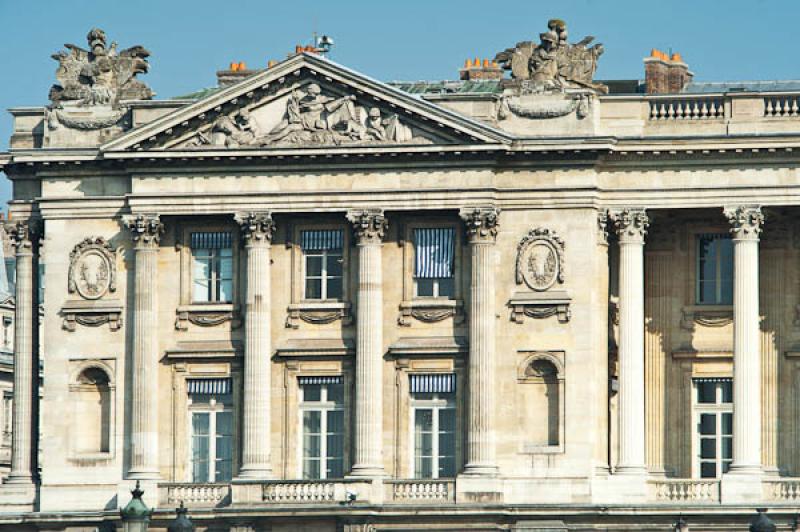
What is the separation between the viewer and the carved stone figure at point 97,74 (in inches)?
3718

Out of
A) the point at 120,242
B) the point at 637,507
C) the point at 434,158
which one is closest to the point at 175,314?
the point at 120,242

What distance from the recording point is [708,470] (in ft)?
302

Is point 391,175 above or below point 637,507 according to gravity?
above

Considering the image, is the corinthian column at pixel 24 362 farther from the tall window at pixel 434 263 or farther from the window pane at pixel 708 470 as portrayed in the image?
the window pane at pixel 708 470

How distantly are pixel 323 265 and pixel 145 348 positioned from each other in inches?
218

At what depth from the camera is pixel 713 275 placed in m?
92.6

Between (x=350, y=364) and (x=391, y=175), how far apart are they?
5.44 m

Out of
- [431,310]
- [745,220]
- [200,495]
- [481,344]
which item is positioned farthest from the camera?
[431,310]

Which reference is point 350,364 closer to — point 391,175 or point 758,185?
point 391,175

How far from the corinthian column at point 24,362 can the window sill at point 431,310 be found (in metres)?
11.0

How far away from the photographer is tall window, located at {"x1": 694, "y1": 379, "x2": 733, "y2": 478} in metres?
Result: 91.9

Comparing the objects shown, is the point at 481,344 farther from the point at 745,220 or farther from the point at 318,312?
the point at 745,220

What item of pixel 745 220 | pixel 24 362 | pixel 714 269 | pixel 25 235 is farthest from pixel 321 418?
pixel 745 220

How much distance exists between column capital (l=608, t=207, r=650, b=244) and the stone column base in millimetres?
7146
